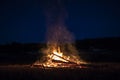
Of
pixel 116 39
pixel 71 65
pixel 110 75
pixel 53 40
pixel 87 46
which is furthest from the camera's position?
pixel 116 39

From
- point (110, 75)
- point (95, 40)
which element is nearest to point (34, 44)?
point (95, 40)

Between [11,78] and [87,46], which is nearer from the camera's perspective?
[11,78]

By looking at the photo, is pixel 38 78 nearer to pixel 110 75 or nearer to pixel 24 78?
pixel 24 78

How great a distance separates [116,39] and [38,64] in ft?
156

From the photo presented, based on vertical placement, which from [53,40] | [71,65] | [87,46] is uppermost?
[87,46]

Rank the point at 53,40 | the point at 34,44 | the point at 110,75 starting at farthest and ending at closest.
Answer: the point at 34,44 → the point at 53,40 → the point at 110,75

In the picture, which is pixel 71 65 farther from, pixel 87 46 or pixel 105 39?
pixel 105 39

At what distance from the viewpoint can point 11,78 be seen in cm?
3172

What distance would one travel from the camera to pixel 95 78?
31.0 meters

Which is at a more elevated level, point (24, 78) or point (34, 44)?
point (34, 44)

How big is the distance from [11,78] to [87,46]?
51534 millimetres

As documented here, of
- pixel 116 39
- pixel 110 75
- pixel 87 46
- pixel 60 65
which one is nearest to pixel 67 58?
pixel 60 65

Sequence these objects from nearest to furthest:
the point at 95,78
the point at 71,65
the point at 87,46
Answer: the point at 95,78 → the point at 71,65 → the point at 87,46

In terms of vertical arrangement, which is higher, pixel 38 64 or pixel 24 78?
pixel 38 64
